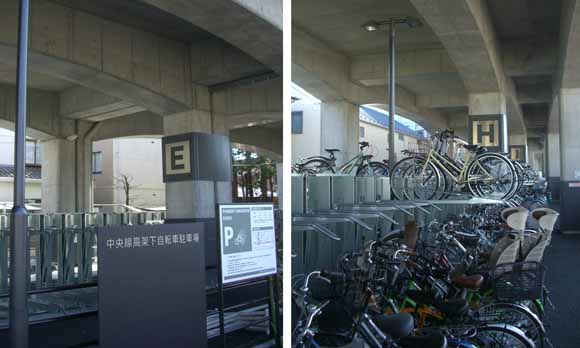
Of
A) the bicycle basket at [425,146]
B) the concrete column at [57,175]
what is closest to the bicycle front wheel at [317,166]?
the bicycle basket at [425,146]

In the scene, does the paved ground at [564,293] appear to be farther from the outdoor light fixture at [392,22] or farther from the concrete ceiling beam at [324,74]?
the concrete ceiling beam at [324,74]

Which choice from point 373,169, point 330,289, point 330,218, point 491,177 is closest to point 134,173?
point 373,169

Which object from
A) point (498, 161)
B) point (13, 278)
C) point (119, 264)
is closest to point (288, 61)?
point (119, 264)

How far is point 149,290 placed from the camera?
9.84 ft

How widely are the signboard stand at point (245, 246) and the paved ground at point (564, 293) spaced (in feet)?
6.78

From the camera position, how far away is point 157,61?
35.8 ft

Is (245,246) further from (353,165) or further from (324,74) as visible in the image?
(324,74)

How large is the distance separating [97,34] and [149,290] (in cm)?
772

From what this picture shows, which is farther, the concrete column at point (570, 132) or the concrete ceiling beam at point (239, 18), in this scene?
the concrete column at point (570, 132)

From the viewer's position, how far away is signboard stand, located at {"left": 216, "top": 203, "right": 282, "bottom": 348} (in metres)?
3.47

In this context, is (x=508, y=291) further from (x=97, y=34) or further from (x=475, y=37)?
(x=97, y=34)

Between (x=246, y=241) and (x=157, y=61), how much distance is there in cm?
802

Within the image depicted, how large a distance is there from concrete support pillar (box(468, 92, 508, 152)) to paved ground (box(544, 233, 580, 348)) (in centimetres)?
316

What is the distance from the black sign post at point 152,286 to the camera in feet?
9.28
